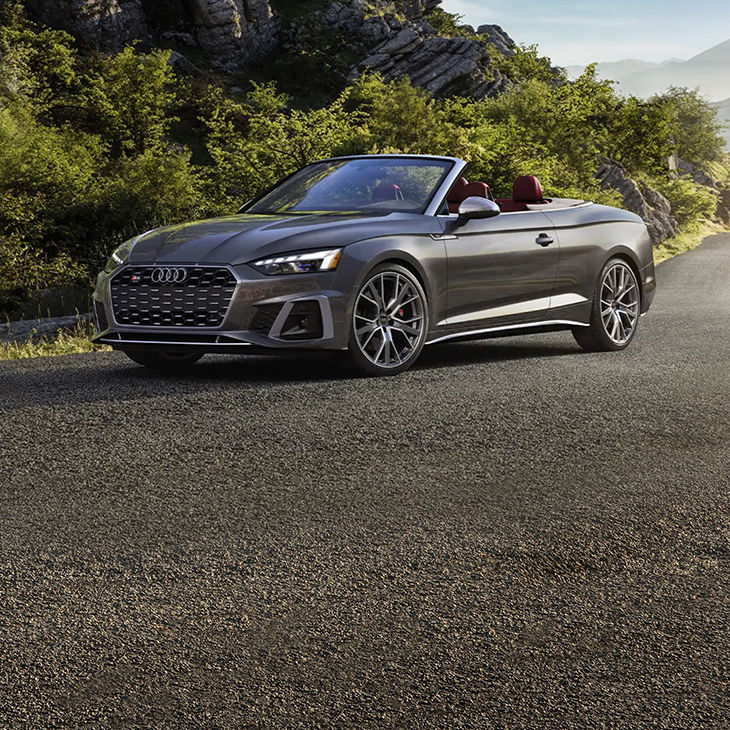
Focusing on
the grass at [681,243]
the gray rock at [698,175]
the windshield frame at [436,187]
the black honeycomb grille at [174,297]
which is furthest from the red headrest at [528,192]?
the gray rock at [698,175]

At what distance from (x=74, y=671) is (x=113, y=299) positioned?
207 inches

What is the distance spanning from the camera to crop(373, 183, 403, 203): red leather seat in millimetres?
8914

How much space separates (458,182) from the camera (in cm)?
942

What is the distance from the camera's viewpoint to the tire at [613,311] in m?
9.97

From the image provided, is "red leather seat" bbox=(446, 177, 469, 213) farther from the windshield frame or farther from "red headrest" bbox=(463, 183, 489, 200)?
the windshield frame

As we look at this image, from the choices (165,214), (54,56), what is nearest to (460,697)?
(165,214)

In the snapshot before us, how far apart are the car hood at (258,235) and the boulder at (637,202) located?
102ft

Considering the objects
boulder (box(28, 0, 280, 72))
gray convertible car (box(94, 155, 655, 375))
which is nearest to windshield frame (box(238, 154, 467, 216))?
gray convertible car (box(94, 155, 655, 375))

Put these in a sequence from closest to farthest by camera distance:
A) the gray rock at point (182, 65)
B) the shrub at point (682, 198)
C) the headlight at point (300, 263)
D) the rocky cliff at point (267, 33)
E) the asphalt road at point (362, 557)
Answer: the asphalt road at point (362, 557)
the headlight at point (300, 263)
the shrub at point (682, 198)
the rocky cliff at point (267, 33)
the gray rock at point (182, 65)

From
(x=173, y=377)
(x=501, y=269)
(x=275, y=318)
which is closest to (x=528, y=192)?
(x=501, y=269)

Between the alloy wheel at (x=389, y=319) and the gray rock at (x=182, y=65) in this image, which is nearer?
the alloy wheel at (x=389, y=319)

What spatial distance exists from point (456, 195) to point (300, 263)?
2.19 meters

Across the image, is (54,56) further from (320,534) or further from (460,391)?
(320,534)

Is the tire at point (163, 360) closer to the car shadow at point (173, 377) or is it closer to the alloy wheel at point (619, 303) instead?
the car shadow at point (173, 377)
